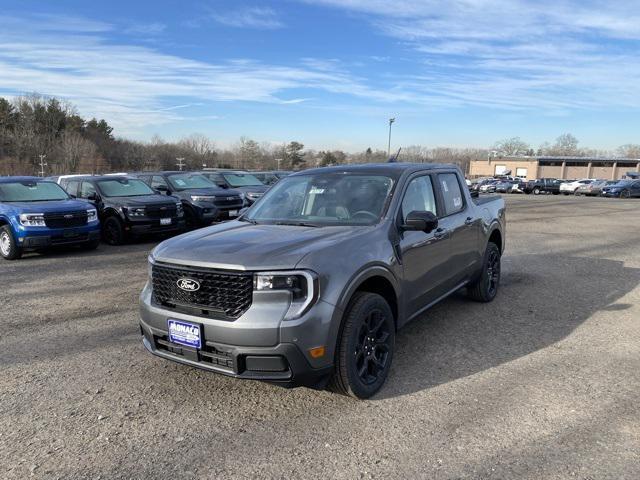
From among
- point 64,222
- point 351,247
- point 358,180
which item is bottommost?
point 64,222

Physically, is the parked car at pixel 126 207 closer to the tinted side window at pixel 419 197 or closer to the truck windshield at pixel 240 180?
the truck windshield at pixel 240 180

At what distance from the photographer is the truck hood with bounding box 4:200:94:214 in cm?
969

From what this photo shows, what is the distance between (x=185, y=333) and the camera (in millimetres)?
3465

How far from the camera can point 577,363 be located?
14.7 feet

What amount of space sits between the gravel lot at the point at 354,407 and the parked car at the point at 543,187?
45.0 metres

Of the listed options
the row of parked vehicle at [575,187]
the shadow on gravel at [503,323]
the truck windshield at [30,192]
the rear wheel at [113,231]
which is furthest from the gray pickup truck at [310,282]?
the row of parked vehicle at [575,187]

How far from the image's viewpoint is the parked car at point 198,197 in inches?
532

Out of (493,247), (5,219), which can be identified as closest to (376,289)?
(493,247)

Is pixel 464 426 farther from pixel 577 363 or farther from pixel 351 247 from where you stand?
pixel 577 363

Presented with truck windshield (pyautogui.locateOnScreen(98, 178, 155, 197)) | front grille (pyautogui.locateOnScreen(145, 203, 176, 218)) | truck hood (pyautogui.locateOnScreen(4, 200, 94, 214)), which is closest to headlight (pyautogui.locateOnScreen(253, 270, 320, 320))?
truck hood (pyautogui.locateOnScreen(4, 200, 94, 214))

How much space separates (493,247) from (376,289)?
310 centimetres

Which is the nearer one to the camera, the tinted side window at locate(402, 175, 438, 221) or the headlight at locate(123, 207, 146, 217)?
the tinted side window at locate(402, 175, 438, 221)

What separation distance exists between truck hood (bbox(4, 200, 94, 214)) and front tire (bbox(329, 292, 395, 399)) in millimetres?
8395

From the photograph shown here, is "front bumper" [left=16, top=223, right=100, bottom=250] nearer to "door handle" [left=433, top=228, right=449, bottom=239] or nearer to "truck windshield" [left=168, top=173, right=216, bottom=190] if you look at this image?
"truck windshield" [left=168, top=173, right=216, bottom=190]
